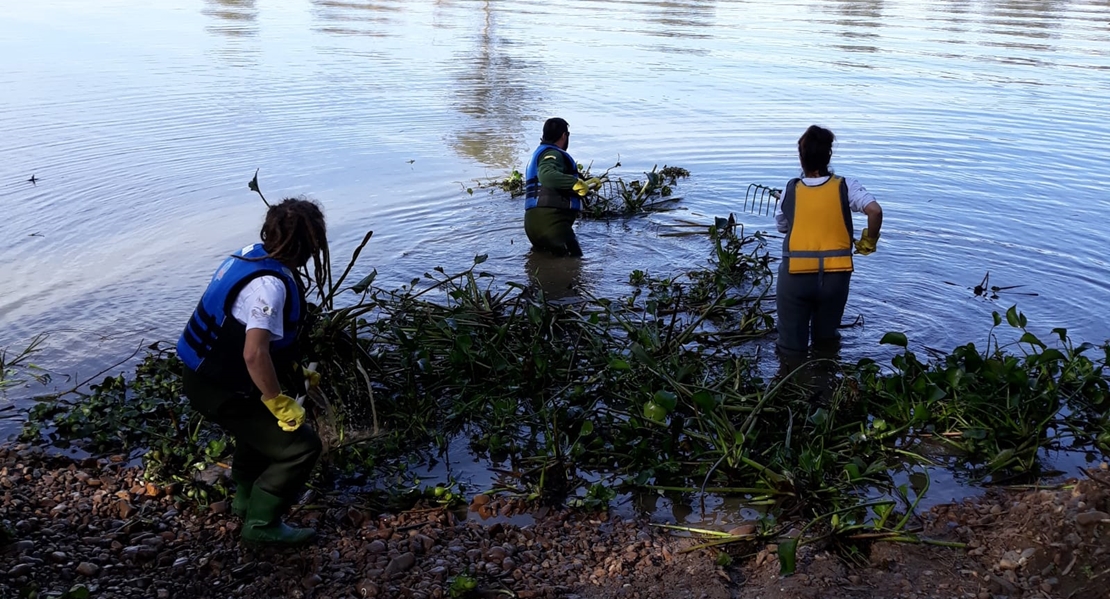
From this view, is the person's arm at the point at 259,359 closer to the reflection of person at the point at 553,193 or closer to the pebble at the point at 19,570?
the pebble at the point at 19,570

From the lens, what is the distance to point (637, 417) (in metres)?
5.35

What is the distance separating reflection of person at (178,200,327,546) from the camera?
4.02 metres

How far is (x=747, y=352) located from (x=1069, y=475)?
2.21m

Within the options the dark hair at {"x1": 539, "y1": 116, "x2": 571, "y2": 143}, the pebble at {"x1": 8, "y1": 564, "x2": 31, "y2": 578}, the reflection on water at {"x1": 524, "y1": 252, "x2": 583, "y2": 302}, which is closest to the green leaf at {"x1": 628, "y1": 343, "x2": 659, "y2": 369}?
the reflection on water at {"x1": 524, "y1": 252, "x2": 583, "y2": 302}

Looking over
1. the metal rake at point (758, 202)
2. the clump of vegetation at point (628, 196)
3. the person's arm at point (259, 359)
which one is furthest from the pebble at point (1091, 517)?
the clump of vegetation at point (628, 196)

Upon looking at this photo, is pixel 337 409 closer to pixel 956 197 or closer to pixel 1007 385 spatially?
pixel 1007 385

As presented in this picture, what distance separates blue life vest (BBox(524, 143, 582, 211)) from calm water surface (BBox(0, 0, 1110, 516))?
23.3 inches

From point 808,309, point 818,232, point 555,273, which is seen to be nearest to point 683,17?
point 555,273

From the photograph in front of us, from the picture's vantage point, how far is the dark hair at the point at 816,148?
19.1 ft

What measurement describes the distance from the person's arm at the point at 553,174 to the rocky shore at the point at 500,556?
4344 mm

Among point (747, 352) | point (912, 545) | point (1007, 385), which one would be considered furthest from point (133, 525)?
point (1007, 385)

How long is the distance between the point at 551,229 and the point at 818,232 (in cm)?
329

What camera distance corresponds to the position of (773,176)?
1170 cm

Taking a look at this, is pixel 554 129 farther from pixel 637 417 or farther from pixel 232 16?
pixel 232 16
